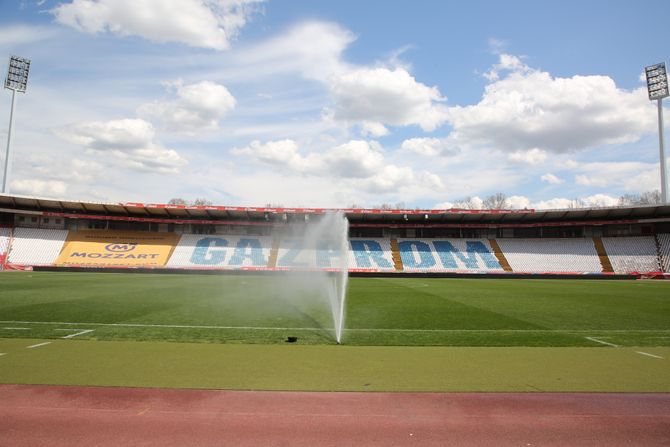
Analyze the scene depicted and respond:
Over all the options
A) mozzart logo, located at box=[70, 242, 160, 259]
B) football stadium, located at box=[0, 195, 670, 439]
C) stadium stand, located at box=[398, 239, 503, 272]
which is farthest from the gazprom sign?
mozzart logo, located at box=[70, 242, 160, 259]

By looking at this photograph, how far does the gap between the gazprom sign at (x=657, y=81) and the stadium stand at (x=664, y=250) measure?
15.9 meters

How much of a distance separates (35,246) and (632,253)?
2529 inches

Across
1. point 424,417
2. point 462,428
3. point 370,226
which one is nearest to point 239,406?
point 424,417

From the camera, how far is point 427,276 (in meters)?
38.6

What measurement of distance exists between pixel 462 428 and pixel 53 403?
5764mm

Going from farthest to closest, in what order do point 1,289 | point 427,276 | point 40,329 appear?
point 427,276 → point 1,289 → point 40,329

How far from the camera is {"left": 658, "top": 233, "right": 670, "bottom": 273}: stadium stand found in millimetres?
39594

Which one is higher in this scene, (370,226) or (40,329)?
(370,226)

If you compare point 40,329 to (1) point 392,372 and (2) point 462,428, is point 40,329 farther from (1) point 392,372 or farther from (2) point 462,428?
(2) point 462,428

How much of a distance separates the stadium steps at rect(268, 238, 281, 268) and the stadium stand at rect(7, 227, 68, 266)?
22255 mm

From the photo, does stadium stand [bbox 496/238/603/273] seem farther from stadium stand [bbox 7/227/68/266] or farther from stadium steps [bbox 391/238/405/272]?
stadium stand [bbox 7/227/68/266]

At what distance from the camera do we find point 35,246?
41.0 m

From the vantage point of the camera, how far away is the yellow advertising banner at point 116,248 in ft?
135

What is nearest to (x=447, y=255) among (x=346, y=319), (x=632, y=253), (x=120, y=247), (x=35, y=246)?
(x=632, y=253)
